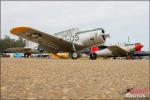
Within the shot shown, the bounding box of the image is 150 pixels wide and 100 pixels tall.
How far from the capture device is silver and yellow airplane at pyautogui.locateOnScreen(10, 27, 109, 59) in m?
25.0

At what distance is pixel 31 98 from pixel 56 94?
64 cm

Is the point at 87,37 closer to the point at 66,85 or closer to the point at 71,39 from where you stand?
the point at 71,39

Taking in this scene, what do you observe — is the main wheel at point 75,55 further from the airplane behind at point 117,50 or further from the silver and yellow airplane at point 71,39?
the airplane behind at point 117,50

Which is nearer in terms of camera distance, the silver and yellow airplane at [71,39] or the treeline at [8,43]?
the silver and yellow airplane at [71,39]

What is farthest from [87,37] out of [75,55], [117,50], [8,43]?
Answer: [8,43]

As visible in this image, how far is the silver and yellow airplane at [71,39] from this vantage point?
25.0 meters

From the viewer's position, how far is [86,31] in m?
26.6

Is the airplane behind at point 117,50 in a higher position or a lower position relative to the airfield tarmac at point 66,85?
higher

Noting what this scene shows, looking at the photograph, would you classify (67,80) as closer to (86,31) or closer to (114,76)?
(114,76)

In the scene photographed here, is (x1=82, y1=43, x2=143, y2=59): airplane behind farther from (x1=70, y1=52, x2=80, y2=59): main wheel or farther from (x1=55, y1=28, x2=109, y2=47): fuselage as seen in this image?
(x1=70, y1=52, x2=80, y2=59): main wheel

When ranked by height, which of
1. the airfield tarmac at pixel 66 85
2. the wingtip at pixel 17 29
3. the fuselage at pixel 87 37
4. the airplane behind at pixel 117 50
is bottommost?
the airfield tarmac at pixel 66 85

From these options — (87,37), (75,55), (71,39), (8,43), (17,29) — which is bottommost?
(75,55)

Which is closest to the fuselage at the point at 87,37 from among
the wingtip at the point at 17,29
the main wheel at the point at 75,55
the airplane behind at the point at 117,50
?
the main wheel at the point at 75,55

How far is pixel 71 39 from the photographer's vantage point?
26.4 metres
